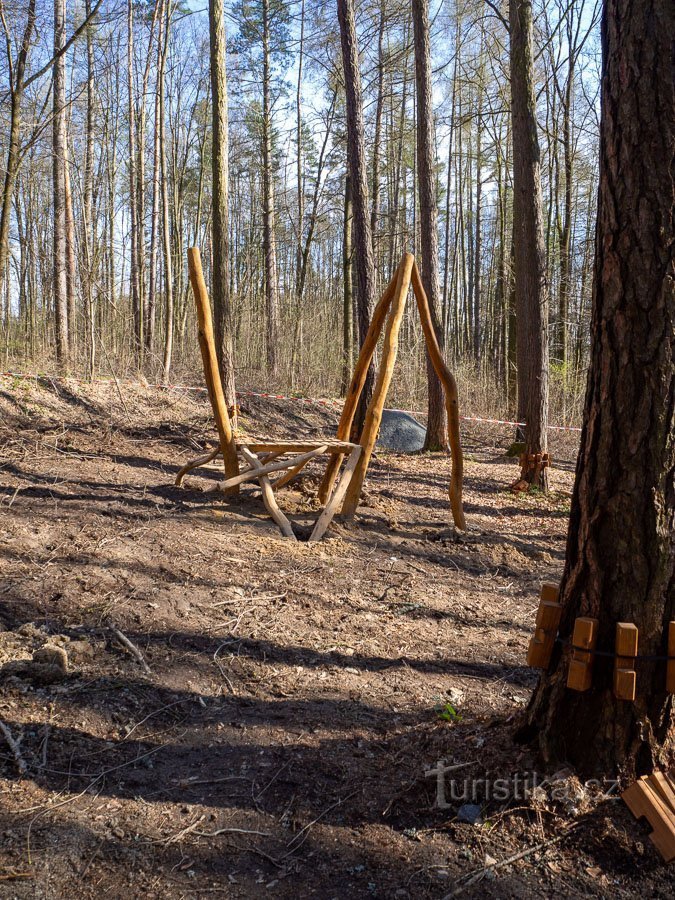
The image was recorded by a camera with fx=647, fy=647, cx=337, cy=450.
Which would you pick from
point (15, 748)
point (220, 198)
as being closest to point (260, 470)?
point (15, 748)

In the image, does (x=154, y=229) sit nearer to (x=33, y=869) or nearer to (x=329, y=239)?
(x=329, y=239)

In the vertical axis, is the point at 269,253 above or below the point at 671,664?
above

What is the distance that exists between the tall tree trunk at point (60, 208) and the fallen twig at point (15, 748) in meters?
10.2

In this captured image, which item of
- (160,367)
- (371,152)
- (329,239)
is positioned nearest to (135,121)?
(371,152)

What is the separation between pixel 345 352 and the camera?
17.3 m

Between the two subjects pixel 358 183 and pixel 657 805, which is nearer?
pixel 657 805

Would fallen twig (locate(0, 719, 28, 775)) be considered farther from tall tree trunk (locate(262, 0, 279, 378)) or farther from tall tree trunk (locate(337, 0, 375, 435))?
tall tree trunk (locate(262, 0, 279, 378))

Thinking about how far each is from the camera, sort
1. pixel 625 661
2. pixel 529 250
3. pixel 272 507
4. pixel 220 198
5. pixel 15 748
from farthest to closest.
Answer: pixel 220 198
pixel 529 250
pixel 272 507
pixel 15 748
pixel 625 661

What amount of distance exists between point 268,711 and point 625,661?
→ 1664mm

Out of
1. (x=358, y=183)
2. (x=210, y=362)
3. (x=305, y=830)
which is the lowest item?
(x=305, y=830)

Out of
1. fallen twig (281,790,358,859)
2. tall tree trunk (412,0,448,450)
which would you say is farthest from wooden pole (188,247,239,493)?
tall tree trunk (412,0,448,450)

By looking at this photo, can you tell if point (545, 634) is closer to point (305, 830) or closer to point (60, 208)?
point (305, 830)

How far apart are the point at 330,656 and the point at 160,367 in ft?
37.6

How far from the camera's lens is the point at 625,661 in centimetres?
223
